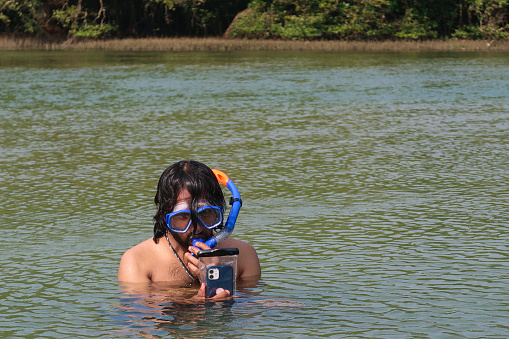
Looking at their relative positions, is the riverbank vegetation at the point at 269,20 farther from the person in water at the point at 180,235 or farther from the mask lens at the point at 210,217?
the mask lens at the point at 210,217

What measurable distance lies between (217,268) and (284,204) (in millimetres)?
3584

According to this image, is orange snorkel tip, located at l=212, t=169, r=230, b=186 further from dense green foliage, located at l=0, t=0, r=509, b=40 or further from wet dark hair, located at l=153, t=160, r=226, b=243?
dense green foliage, located at l=0, t=0, r=509, b=40

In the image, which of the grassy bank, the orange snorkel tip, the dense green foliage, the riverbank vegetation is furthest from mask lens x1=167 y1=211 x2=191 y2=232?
the dense green foliage

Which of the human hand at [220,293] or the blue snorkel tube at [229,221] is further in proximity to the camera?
the human hand at [220,293]

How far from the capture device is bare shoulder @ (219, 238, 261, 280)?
4.86m

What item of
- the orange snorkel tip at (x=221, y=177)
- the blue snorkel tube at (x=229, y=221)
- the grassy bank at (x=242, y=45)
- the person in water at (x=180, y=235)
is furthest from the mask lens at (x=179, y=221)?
the grassy bank at (x=242, y=45)

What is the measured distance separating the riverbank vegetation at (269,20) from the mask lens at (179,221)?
36.2 metres

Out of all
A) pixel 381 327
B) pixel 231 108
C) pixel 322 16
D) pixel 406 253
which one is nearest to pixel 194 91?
pixel 231 108

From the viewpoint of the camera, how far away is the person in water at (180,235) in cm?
430

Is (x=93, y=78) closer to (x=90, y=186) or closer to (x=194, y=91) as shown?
(x=194, y=91)

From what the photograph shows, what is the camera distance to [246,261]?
4938mm

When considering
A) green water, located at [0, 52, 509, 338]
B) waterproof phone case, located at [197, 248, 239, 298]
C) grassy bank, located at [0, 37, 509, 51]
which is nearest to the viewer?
waterproof phone case, located at [197, 248, 239, 298]

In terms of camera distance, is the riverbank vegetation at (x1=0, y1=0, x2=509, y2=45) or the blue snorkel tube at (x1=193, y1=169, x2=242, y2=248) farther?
the riverbank vegetation at (x1=0, y1=0, x2=509, y2=45)

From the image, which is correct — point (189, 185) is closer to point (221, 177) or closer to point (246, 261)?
point (221, 177)
